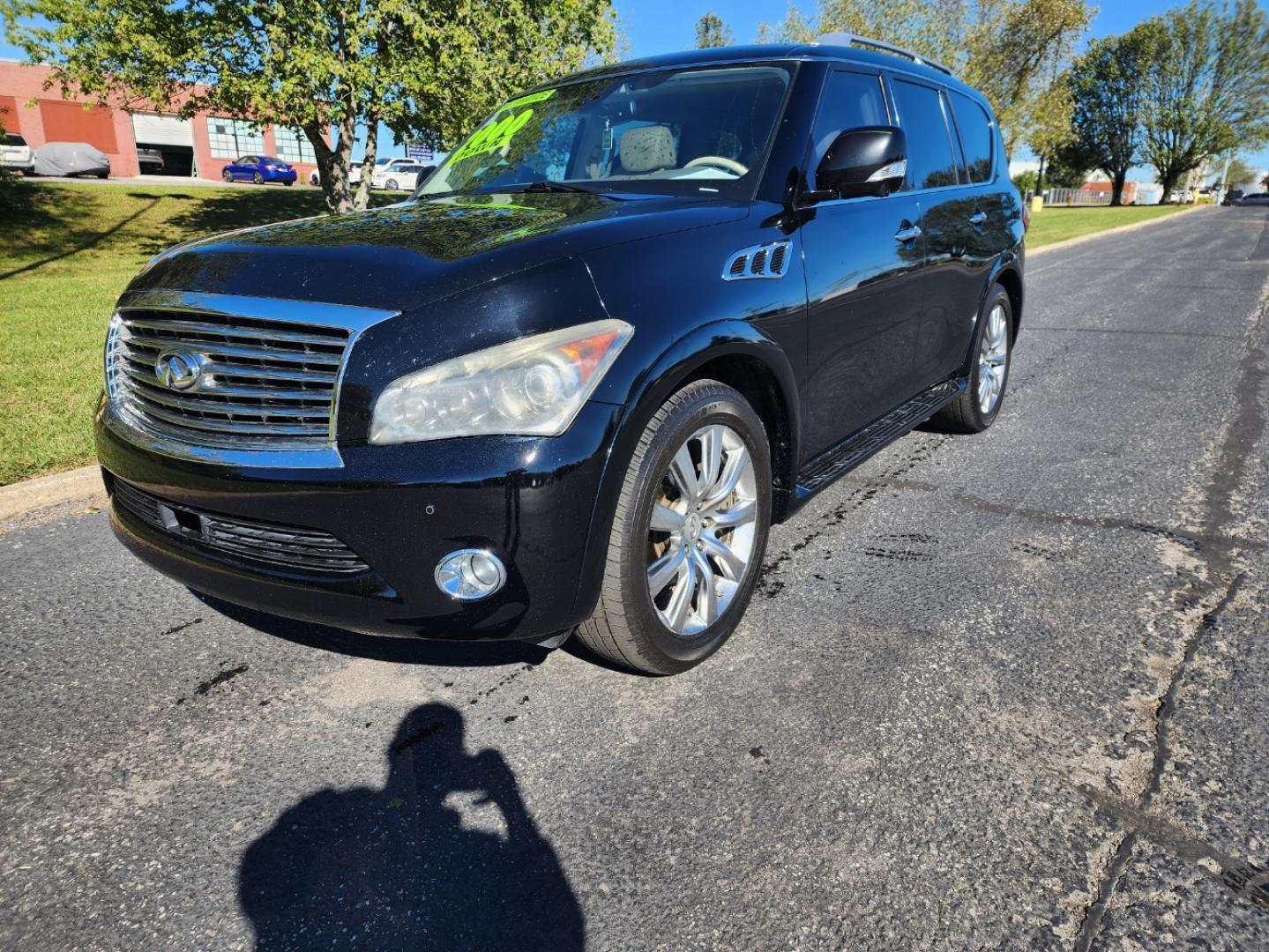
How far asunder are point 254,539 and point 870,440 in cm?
248

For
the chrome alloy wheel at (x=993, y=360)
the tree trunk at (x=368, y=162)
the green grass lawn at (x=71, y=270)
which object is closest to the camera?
the green grass lawn at (x=71, y=270)

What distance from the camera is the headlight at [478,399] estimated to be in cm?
207

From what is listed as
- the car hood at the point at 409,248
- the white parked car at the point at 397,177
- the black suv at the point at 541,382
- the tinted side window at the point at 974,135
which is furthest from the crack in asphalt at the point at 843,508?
the white parked car at the point at 397,177

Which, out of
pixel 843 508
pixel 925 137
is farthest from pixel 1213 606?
pixel 925 137

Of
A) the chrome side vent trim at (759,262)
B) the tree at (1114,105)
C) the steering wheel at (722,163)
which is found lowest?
the chrome side vent trim at (759,262)

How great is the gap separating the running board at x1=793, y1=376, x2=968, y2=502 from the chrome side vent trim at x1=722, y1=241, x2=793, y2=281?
76 cm

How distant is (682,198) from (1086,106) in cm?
8079

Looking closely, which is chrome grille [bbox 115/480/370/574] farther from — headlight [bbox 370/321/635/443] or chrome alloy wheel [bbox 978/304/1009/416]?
chrome alloy wheel [bbox 978/304/1009/416]

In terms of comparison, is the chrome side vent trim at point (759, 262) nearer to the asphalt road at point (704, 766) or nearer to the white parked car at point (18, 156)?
the asphalt road at point (704, 766)

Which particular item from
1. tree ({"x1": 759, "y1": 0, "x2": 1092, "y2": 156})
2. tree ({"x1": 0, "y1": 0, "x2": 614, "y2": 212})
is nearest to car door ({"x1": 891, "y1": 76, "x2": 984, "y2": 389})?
tree ({"x1": 0, "y1": 0, "x2": 614, "y2": 212})

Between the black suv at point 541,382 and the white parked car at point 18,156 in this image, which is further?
the white parked car at point 18,156

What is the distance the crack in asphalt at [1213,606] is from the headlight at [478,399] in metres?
1.57

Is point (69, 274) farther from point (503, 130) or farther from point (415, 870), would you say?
point (415, 870)

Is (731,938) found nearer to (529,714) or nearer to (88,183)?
(529,714)
